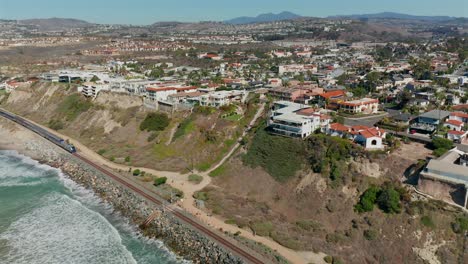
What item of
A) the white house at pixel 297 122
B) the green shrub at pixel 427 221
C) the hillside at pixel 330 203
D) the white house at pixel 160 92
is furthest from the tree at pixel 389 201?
the white house at pixel 160 92

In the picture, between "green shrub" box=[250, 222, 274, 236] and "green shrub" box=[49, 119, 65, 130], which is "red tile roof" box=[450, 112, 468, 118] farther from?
"green shrub" box=[49, 119, 65, 130]

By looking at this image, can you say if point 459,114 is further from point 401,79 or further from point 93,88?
point 93,88

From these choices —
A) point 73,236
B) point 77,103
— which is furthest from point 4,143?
point 73,236

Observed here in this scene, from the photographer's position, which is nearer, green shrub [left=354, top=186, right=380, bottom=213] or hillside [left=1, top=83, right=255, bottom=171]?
green shrub [left=354, top=186, right=380, bottom=213]

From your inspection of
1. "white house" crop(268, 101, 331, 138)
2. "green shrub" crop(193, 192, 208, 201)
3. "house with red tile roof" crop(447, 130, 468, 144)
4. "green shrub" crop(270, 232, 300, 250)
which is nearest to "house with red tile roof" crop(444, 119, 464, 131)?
"house with red tile roof" crop(447, 130, 468, 144)

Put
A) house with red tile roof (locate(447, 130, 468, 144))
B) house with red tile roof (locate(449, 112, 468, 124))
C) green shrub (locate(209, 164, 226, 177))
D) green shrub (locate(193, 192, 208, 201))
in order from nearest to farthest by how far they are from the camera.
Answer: green shrub (locate(193, 192, 208, 201)) < house with red tile roof (locate(447, 130, 468, 144)) < house with red tile roof (locate(449, 112, 468, 124)) < green shrub (locate(209, 164, 226, 177))

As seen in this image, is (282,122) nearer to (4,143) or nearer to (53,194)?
(53,194)

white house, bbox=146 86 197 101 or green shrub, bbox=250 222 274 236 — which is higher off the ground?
white house, bbox=146 86 197 101
